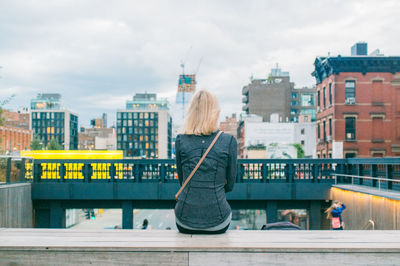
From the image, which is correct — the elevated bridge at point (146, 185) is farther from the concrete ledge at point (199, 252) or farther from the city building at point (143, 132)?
the city building at point (143, 132)

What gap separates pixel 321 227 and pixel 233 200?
3.86 metres

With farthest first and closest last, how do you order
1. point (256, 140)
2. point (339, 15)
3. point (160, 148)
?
1. point (160, 148)
2. point (256, 140)
3. point (339, 15)

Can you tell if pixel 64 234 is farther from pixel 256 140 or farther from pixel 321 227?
pixel 256 140

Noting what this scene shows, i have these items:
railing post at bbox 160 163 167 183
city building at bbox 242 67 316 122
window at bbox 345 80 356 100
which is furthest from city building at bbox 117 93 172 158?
railing post at bbox 160 163 167 183

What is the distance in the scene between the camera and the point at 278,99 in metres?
104

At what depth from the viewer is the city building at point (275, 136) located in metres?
86.9

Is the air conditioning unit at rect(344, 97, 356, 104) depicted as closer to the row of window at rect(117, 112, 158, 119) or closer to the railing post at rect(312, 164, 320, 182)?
the railing post at rect(312, 164, 320, 182)

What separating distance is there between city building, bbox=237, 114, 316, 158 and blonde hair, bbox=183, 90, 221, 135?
269 feet

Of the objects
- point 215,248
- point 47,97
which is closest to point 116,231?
point 215,248

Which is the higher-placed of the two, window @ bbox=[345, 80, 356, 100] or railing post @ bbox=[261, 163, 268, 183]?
window @ bbox=[345, 80, 356, 100]

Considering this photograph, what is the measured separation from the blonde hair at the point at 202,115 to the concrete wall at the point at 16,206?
40.4ft

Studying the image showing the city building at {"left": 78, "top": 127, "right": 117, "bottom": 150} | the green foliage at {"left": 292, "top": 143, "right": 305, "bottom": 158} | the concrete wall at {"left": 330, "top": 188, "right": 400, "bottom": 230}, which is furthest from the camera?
the city building at {"left": 78, "top": 127, "right": 117, "bottom": 150}

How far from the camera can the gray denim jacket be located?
399 cm

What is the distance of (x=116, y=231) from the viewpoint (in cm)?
433
